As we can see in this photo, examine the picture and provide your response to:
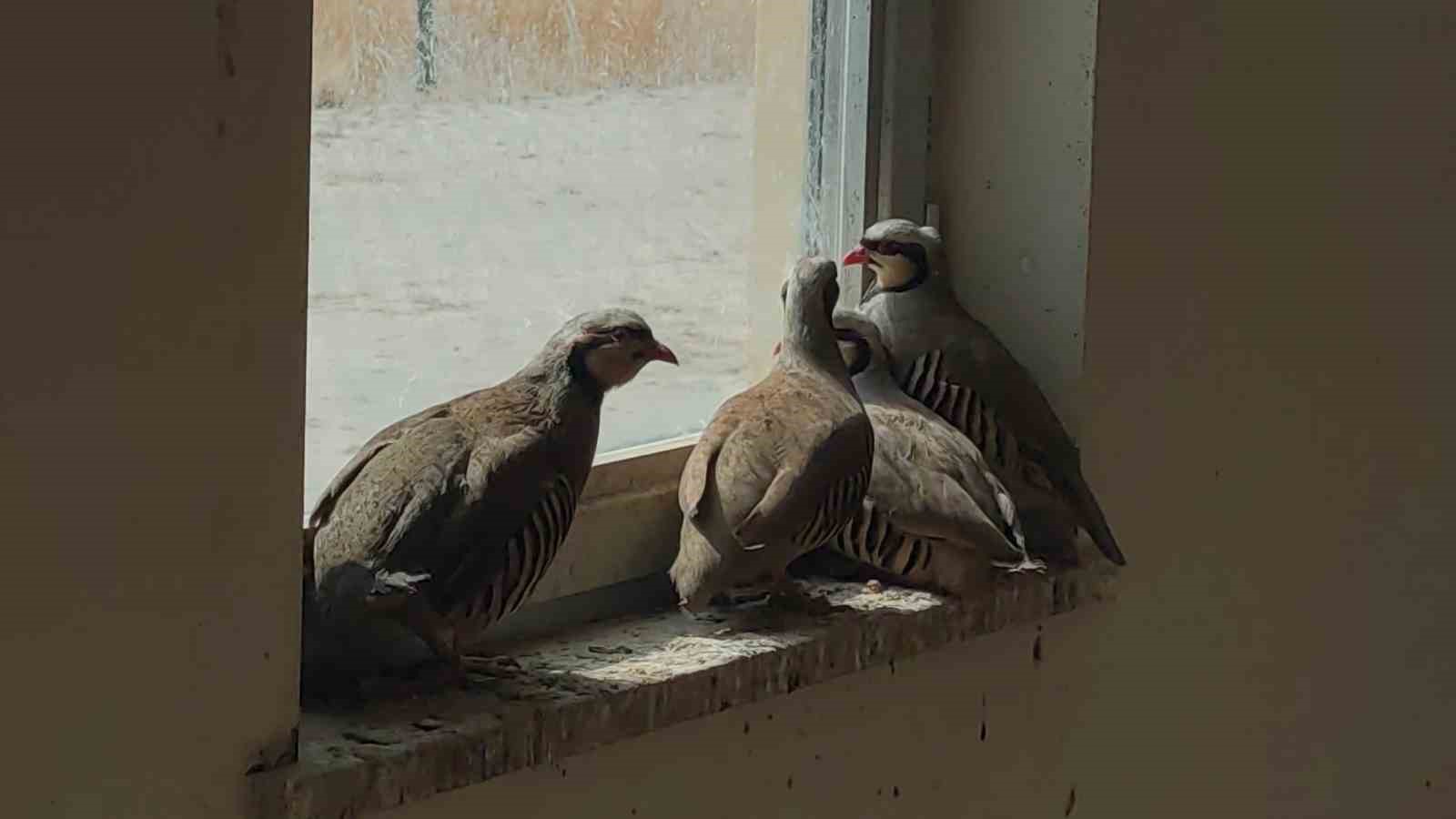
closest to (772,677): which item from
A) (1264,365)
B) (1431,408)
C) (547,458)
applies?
(547,458)

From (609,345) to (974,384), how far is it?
0.44 m

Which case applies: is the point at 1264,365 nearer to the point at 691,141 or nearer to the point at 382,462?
the point at 691,141

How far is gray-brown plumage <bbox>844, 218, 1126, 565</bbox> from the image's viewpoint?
5.94 ft

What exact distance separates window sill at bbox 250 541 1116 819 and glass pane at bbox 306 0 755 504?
193 mm

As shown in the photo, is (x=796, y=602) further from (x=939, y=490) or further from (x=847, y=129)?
(x=847, y=129)

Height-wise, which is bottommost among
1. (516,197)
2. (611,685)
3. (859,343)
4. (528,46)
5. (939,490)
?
(611,685)

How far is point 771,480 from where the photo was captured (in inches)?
61.7

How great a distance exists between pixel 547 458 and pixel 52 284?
418 millimetres

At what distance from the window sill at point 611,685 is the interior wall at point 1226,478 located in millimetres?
61

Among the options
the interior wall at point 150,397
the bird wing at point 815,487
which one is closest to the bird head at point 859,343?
the bird wing at point 815,487

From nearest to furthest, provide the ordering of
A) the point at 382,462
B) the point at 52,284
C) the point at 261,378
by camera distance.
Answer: the point at 52,284
the point at 261,378
the point at 382,462

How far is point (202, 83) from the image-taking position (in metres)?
1.17

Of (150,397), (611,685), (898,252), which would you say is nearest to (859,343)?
(898,252)

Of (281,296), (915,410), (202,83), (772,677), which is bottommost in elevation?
(772,677)
